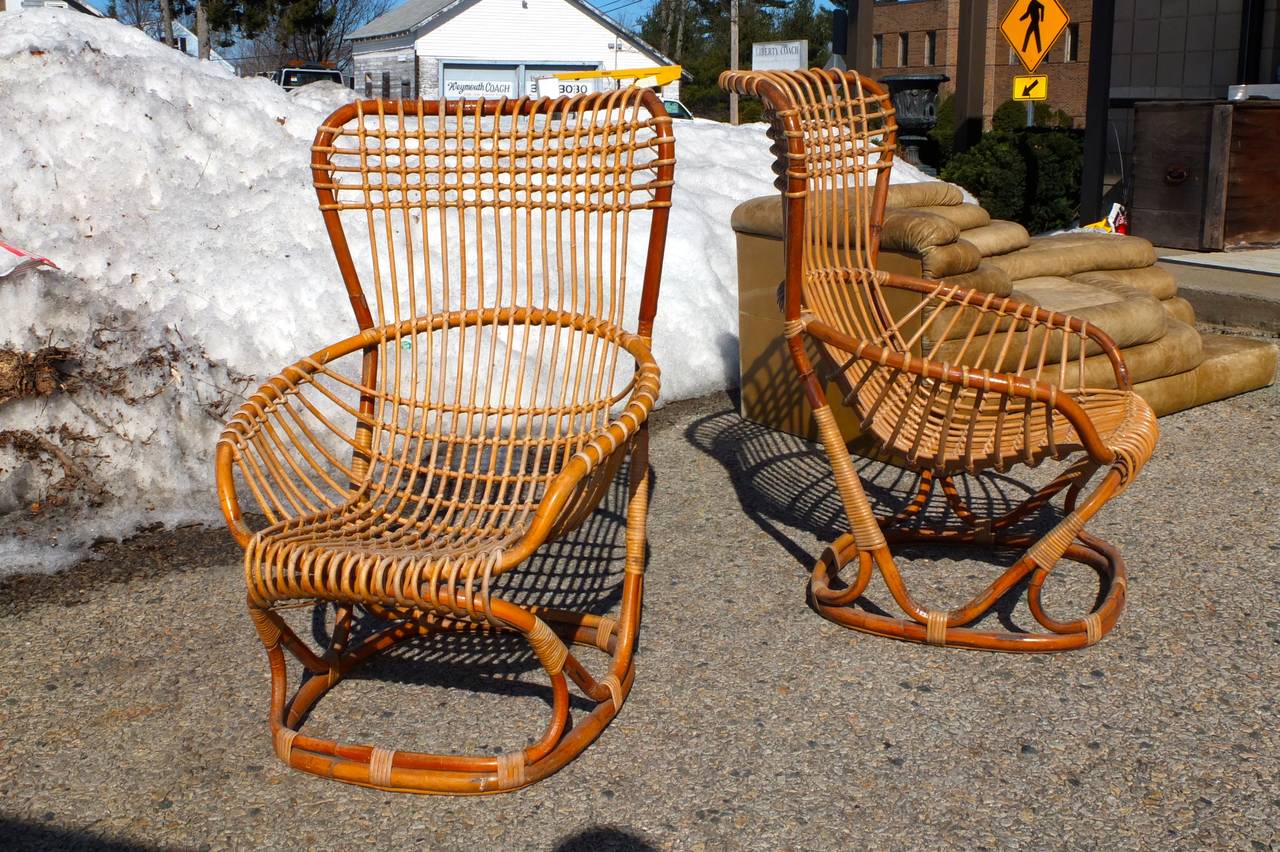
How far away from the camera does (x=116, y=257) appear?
475cm

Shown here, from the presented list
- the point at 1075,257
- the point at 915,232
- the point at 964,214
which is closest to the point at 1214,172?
the point at 1075,257

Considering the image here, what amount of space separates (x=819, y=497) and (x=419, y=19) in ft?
118

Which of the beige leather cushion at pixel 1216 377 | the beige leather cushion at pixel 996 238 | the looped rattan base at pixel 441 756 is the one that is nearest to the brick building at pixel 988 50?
the beige leather cushion at pixel 996 238

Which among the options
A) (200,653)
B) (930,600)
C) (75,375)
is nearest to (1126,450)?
(930,600)

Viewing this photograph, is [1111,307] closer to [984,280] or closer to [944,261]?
[984,280]

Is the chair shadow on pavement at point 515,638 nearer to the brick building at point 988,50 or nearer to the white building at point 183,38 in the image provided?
the white building at point 183,38

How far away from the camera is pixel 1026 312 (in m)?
3.39

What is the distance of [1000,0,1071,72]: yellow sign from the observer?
9664 mm

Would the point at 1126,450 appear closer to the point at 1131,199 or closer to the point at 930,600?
the point at 930,600

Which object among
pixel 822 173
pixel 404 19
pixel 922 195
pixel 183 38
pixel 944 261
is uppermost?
pixel 404 19

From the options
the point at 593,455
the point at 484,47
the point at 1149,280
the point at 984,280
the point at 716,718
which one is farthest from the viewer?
the point at 484,47

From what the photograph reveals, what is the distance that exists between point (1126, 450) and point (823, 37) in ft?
172

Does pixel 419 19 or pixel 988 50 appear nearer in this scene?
pixel 419 19

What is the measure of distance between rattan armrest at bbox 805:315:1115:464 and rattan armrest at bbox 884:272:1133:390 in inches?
20.7
